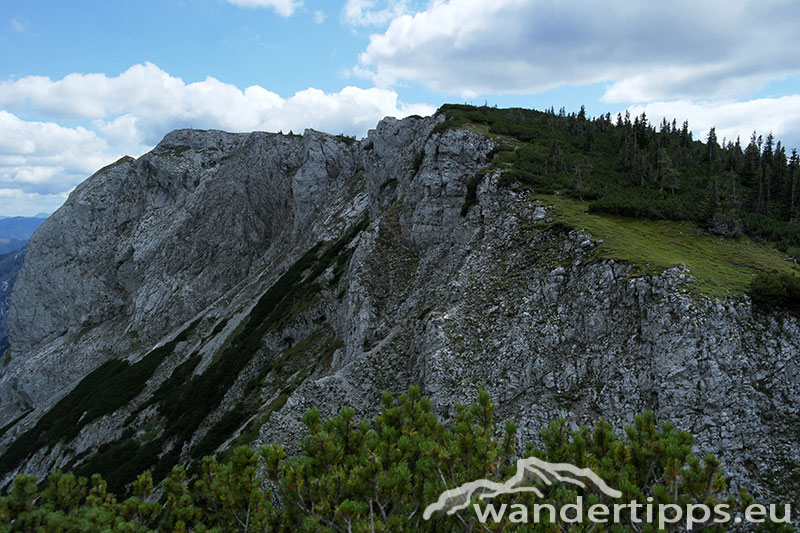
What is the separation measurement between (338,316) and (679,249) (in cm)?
3160

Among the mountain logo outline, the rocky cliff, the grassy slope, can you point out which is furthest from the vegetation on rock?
the grassy slope

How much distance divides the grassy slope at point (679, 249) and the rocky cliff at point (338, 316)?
0.89 metres

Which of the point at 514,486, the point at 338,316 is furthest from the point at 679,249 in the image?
the point at 338,316

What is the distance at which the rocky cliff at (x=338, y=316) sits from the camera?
18.2m

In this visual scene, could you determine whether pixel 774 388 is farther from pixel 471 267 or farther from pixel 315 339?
pixel 315 339

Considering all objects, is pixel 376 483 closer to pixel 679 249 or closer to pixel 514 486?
pixel 514 486

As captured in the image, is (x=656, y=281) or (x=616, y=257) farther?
(x=616, y=257)

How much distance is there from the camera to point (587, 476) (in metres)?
9.95

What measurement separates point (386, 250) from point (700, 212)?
2732 cm

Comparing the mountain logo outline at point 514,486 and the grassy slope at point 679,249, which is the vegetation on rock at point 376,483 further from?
the grassy slope at point 679,249

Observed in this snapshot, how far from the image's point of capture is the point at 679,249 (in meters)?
25.7

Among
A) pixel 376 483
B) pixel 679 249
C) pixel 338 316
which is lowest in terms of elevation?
pixel 338 316

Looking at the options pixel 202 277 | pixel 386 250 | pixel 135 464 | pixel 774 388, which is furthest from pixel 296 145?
pixel 774 388

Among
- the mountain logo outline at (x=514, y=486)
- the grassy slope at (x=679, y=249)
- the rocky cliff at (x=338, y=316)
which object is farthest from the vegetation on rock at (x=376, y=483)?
the grassy slope at (x=679, y=249)
